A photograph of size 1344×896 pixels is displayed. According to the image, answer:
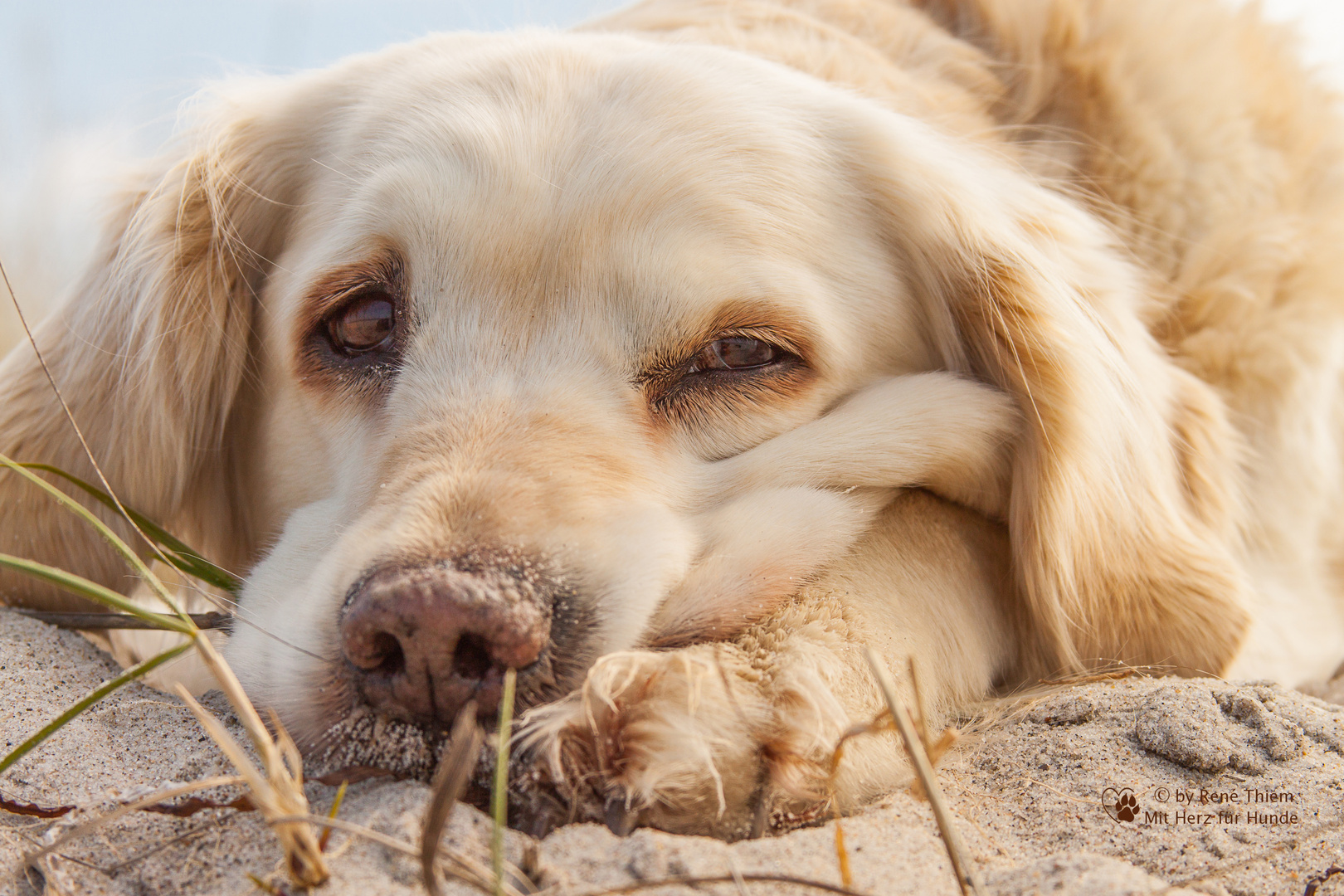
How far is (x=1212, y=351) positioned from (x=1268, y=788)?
1688 millimetres

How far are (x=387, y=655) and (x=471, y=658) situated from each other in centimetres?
12

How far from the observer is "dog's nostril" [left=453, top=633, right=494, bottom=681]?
1423 millimetres

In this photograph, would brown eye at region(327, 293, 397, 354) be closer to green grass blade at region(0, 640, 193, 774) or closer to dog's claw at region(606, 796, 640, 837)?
green grass blade at region(0, 640, 193, 774)

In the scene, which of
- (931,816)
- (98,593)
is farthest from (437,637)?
(931,816)

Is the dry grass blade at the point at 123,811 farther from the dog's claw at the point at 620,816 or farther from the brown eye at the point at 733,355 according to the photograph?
the brown eye at the point at 733,355

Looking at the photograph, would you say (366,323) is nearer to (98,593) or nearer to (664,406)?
(664,406)

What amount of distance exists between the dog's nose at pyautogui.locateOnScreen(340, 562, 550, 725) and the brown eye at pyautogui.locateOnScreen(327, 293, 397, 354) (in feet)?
2.62

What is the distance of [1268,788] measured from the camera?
64.2 inches

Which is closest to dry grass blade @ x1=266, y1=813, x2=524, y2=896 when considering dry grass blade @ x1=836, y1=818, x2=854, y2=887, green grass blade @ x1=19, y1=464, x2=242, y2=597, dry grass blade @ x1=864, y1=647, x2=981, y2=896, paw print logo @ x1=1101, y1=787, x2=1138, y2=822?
dry grass blade @ x1=836, y1=818, x2=854, y2=887

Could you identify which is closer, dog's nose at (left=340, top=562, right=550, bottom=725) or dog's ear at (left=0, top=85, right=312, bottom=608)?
dog's nose at (left=340, top=562, right=550, bottom=725)

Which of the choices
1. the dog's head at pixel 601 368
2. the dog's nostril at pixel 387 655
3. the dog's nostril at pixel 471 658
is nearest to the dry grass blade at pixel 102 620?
the dog's head at pixel 601 368

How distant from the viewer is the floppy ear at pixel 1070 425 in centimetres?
222

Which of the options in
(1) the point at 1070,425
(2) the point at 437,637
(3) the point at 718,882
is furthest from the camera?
(1) the point at 1070,425

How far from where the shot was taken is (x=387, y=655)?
4.82 ft
